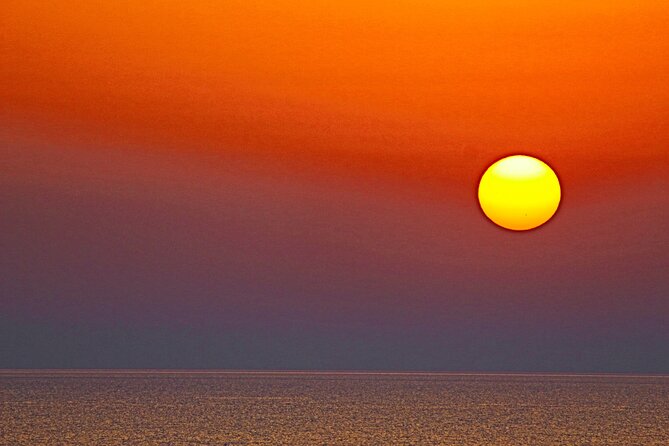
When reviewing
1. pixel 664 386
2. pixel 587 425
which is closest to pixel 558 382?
pixel 664 386

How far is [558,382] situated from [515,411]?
13.7ft

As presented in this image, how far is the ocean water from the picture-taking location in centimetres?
1031

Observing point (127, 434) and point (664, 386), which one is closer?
point (127, 434)

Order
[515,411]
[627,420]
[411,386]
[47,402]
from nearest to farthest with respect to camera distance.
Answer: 1. [627,420]
2. [515,411]
3. [47,402]
4. [411,386]

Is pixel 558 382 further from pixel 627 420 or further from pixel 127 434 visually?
pixel 127 434

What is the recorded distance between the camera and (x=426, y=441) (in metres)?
10.1

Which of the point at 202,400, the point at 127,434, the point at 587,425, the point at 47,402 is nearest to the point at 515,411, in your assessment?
the point at 587,425

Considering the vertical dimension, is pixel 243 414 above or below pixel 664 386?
below

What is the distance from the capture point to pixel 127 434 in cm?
1036

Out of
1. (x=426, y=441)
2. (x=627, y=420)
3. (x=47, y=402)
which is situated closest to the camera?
(x=426, y=441)

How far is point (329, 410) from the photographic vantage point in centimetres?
1283

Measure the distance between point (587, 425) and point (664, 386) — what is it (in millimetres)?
5375

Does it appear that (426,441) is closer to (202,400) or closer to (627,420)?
(627,420)

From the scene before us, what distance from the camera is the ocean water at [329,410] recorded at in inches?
406
